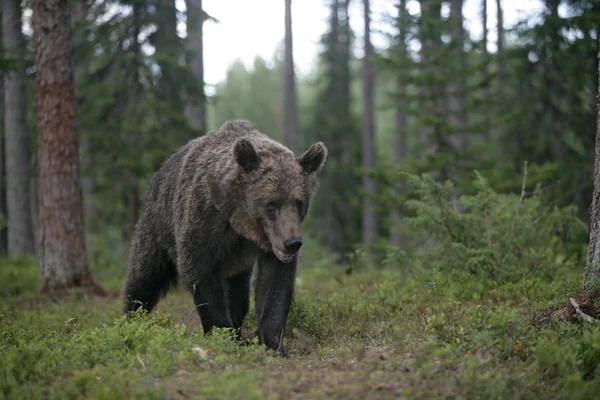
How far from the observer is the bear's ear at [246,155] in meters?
6.36

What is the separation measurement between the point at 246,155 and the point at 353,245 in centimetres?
690

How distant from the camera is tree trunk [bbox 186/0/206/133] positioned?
718 inches

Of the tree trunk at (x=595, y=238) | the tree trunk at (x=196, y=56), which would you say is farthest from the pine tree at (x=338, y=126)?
the tree trunk at (x=595, y=238)

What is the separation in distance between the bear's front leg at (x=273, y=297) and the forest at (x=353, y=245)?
12.4 inches

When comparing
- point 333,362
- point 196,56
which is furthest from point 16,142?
point 333,362

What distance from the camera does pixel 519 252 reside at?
8734 millimetres

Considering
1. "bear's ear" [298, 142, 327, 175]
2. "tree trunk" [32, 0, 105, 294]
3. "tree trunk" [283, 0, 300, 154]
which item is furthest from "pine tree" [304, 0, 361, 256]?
"bear's ear" [298, 142, 327, 175]

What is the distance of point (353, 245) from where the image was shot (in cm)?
1292

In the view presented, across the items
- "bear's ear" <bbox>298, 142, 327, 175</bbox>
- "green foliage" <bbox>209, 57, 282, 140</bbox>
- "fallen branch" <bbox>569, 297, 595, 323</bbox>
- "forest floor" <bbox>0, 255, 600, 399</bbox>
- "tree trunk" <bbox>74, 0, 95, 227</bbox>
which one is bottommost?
"forest floor" <bbox>0, 255, 600, 399</bbox>

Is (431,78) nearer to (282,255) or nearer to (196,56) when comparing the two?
(196,56)

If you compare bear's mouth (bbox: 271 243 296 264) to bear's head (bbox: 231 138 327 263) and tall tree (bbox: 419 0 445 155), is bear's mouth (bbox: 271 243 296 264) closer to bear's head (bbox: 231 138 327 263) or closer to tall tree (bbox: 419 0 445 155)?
bear's head (bbox: 231 138 327 263)

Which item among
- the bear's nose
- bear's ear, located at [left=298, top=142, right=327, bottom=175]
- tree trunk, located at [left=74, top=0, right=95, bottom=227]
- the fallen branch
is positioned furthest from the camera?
tree trunk, located at [left=74, top=0, right=95, bottom=227]

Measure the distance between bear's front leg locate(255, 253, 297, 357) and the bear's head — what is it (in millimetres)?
235

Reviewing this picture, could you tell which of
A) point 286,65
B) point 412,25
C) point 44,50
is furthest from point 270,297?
point 286,65
